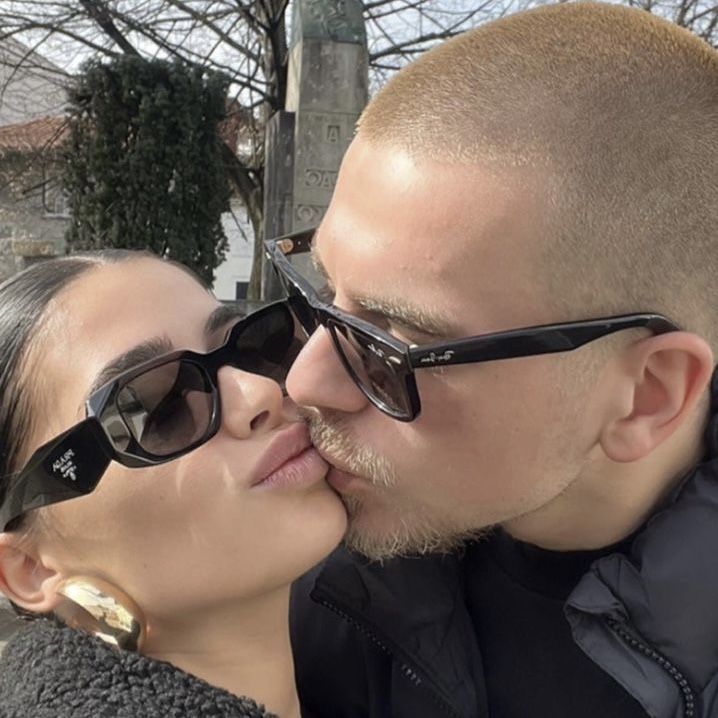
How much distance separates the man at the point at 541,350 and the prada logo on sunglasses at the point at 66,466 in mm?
396

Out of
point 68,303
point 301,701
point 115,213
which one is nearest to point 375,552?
point 301,701

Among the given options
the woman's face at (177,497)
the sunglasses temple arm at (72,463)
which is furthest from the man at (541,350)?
the sunglasses temple arm at (72,463)

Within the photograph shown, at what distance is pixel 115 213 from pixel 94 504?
8849mm

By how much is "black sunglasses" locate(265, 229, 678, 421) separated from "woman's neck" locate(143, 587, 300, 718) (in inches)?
15.9

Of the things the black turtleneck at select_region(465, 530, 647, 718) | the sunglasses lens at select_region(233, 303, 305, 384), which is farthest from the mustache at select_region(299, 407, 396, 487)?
the black turtleneck at select_region(465, 530, 647, 718)

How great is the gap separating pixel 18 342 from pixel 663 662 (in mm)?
1194

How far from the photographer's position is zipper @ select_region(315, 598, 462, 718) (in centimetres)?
166

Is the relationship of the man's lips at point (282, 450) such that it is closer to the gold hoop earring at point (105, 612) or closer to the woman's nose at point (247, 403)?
the woman's nose at point (247, 403)

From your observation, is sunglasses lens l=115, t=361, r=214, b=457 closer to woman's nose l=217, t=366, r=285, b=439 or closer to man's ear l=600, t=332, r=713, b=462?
woman's nose l=217, t=366, r=285, b=439

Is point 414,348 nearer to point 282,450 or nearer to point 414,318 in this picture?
point 414,318

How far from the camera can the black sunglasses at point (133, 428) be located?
1.48m

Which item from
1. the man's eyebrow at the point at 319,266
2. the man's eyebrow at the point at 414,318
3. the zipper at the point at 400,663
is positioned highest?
the man's eyebrow at the point at 319,266

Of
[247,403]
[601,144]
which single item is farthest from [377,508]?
[601,144]

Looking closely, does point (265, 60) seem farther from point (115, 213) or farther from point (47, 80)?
point (115, 213)
